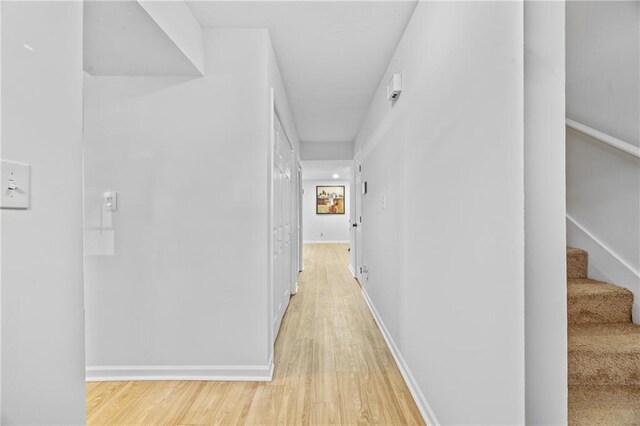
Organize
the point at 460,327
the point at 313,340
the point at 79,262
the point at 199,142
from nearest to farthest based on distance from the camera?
1. the point at 79,262
2. the point at 460,327
3. the point at 199,142
4. the point at 313,340

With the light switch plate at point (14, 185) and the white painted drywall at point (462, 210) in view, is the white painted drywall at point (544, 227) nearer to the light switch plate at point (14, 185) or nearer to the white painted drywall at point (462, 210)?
the white painted drywall at point (462, 210)

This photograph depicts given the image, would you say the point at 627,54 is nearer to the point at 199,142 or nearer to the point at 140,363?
the point at 199,142

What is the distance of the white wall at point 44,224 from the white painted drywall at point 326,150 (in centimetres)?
526

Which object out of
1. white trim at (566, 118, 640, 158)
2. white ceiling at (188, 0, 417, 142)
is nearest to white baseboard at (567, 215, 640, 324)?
white trim at (566, 118, 640, 158)

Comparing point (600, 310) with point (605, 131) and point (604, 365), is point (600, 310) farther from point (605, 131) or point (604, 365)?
point (605, 131)

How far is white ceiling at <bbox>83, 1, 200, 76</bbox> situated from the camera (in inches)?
62.7

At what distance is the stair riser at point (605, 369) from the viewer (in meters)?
1.46

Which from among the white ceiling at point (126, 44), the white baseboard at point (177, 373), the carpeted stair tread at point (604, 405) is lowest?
the white baseboard at point (177, 373)

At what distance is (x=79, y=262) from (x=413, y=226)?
1.79 meters

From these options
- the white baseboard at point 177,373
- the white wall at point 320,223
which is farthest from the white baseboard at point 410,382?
the white wall at point 320,223

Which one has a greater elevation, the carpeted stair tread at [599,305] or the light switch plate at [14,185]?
the light switch plate at [14,185]

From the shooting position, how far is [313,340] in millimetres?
3014

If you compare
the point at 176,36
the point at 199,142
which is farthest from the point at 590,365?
the point at 176,36

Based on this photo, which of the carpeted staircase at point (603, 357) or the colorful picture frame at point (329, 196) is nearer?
the carpeted staircase at point (603, 357)
